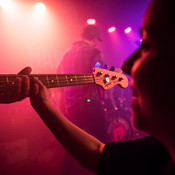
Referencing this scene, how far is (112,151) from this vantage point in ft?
3.35

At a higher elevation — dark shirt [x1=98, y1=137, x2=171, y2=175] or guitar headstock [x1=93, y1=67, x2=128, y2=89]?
guitar headstock [x1=93, y1=67, x2=128, y2=89]

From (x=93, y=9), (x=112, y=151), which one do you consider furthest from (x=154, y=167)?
(x=93, y=9)

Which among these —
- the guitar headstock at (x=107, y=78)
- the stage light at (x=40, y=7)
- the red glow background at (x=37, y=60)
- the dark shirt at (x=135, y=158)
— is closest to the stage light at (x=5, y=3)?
the red glow background at (x=37, y=60)

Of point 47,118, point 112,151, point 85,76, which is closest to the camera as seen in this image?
point 112,151

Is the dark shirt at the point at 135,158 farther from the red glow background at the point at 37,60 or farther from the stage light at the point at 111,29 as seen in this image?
the stage light at the point at 111,29

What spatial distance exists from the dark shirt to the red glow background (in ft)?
9.51

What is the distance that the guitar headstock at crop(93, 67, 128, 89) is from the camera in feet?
6.98

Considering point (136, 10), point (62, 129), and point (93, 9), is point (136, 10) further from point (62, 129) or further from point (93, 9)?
point (62, 129)

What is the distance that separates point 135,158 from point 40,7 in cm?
525

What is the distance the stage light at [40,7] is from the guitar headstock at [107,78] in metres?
3.85

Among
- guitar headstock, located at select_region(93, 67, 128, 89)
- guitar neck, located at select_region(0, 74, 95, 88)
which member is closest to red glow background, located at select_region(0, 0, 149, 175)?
guitar headstock, located at select_region(93, 67, 128, 89)

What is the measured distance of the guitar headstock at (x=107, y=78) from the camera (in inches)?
83.7

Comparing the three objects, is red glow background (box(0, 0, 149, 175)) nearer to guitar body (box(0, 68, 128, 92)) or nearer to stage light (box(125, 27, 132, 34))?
stage light (box(125, 27, 132, 34))

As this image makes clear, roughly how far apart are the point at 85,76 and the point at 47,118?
3.14 ft
